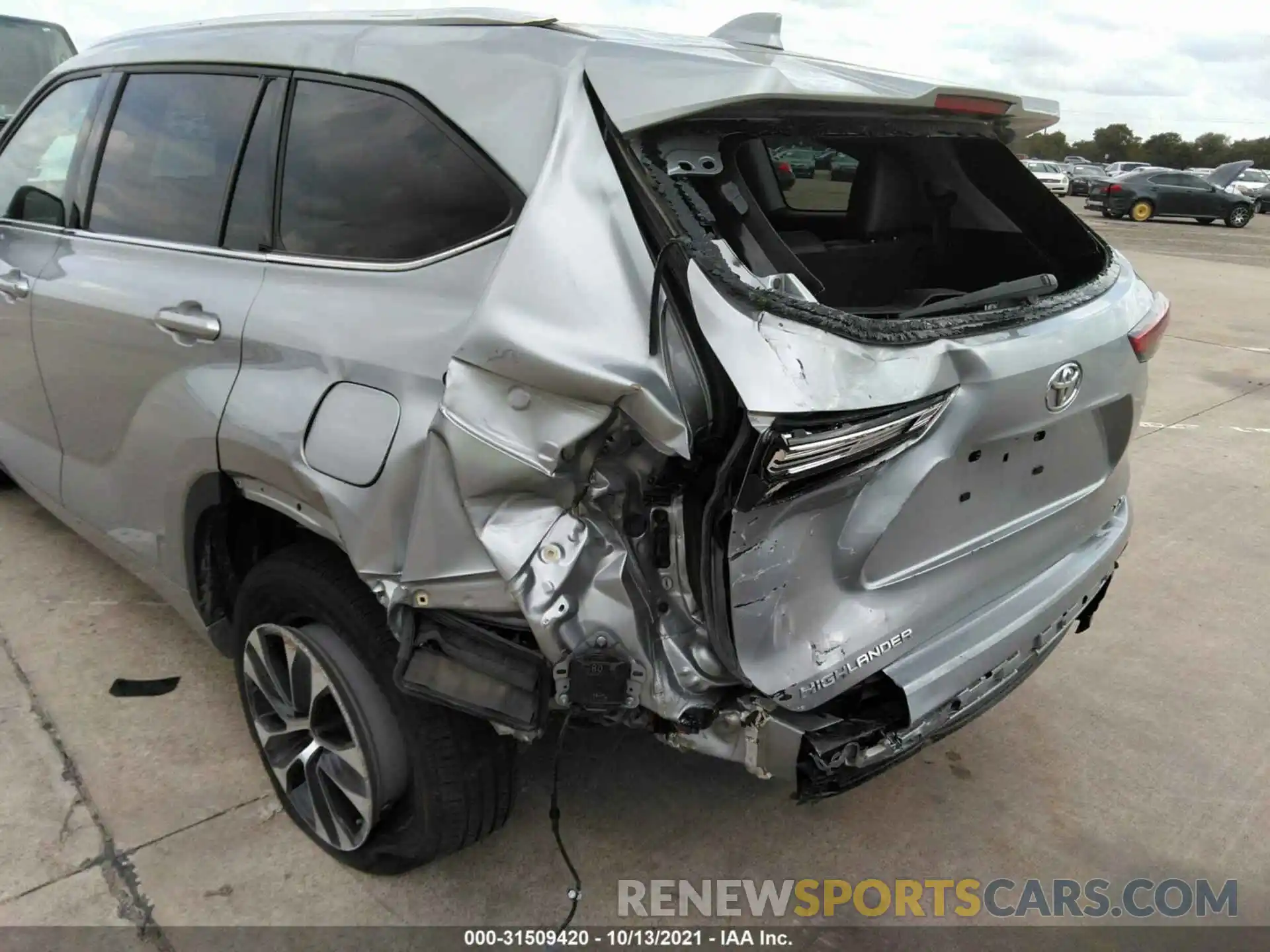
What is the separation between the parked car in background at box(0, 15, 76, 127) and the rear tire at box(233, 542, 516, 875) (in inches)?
345

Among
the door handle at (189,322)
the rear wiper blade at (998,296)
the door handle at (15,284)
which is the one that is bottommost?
the door handle at (15,284)

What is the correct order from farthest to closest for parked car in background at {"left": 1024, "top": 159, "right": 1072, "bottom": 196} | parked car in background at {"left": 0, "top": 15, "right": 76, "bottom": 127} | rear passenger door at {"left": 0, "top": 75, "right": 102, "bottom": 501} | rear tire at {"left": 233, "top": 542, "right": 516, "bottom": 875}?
parked car in background at {"left": 1024, "top": 159, "right": 1072, "bottom": 196} < parked car in background at {"left": 0, "top": 15, "right": 76, "bottom": 127} < rear passenger door at {"left": 0, "top": 75, "right": 102, "bottom": 501} < rear tire at {"left": 233, "top": 542, "right": 516, "bottom": 875}

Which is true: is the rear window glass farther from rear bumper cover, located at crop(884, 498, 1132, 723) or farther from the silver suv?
rear bumper cover, located at crop(884, 498, 1132, 723)

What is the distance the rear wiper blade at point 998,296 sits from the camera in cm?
216

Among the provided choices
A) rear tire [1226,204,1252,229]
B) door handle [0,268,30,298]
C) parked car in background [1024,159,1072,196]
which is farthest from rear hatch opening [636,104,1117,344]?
parked car in background [1024,159,1072,196]

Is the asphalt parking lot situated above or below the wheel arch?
below

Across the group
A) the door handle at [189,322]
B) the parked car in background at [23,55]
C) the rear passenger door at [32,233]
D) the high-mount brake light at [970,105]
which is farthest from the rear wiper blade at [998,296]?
the parked car in background at [23,55]

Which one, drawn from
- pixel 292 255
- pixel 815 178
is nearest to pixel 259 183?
pixel 292 255

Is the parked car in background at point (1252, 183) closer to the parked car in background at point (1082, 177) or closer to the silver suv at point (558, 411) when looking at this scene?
the parked car in background at point (1082, 177)

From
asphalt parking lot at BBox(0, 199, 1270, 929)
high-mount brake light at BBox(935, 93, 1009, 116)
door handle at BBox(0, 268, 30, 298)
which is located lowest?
asphalt parking lot at BBox(0, 199, 1270, 929)

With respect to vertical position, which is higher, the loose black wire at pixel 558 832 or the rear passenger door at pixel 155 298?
the rear passenger door at pixel 155 298

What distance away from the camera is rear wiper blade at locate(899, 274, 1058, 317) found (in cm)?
216

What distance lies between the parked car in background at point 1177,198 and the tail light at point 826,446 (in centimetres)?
3021

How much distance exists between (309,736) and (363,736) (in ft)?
1.13
